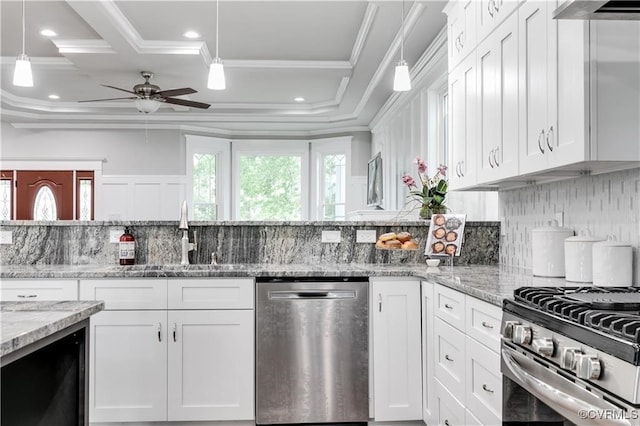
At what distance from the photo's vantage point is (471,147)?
2799 millimetres

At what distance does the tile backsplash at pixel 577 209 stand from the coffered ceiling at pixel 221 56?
1398 millimetres

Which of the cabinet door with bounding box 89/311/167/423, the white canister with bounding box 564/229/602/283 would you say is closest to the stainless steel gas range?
the white canister with bounding box 564/229/602/283

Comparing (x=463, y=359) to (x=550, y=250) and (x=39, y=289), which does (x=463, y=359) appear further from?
(x=39, y=289)

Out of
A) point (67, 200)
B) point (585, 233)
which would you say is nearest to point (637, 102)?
point (585, 233)

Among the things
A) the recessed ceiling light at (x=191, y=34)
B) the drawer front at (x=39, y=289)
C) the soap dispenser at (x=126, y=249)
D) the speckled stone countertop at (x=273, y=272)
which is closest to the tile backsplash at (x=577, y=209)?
the speckled stone countertop at (x=273, y=272)

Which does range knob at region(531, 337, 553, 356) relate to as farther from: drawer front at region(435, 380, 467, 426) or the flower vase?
the flower vase

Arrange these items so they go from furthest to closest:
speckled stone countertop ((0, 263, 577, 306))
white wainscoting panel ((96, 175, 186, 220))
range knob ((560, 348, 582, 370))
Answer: white wainscoting panel ((96, 175, 186, 220)) → speckled stone countertop ((0, 263, 577, 306)) → range knob ((560, 348, 582, 370))

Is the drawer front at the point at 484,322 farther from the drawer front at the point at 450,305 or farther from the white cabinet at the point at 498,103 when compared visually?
the white cabinet at the point at 498,103

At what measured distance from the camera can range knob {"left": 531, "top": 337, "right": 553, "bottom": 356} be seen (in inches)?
53.5

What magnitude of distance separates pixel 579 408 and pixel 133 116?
7284 millimetres

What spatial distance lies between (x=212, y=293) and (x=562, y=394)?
6.47ft

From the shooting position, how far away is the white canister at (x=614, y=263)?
1.98 m

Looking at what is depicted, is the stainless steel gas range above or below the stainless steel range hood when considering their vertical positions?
below

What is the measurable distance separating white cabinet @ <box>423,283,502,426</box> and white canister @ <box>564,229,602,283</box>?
1.52 ft
